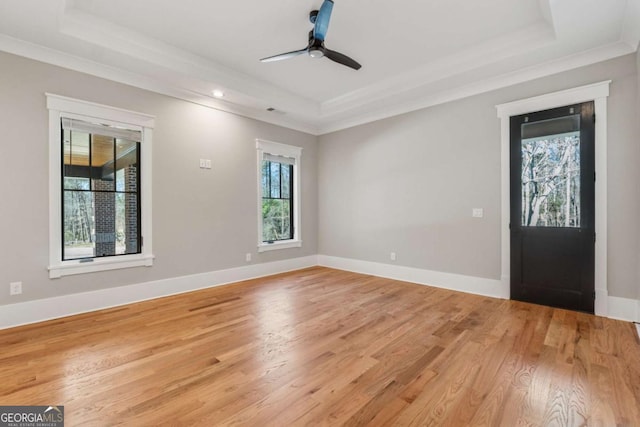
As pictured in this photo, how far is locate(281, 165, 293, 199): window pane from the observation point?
5.65 meters

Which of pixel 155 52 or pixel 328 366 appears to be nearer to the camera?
pixel 328 366

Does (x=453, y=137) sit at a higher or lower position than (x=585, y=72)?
lower

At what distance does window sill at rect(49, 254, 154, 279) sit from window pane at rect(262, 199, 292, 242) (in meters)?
1.96

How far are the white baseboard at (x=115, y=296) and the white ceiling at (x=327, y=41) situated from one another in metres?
2.57

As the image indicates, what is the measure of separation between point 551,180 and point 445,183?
1.23 m

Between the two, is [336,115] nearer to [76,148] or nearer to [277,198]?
[277,198]

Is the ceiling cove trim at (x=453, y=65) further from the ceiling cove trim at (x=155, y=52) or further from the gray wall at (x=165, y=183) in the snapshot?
the gray wall at (x=165, y=183)

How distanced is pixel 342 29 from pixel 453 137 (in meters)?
2.18

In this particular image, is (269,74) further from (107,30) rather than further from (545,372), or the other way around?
(545,372)

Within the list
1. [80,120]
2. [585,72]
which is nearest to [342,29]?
[585,72]

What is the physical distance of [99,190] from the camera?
11.6ft

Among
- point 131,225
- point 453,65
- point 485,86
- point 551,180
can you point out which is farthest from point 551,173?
point 131,225

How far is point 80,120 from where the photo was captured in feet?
10.9

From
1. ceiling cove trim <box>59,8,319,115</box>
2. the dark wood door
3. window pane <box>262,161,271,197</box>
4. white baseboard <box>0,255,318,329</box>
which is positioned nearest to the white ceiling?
ceiling cove trim <box>59,8,319,115</box>
